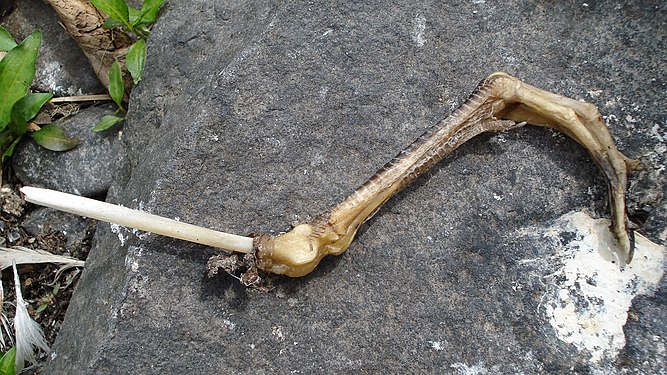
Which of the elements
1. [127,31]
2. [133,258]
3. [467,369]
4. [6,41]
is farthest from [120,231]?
[467,369]

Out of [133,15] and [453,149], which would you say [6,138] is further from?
[453,149]

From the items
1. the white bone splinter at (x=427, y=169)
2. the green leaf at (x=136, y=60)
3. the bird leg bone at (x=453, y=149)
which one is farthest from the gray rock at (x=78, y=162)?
the bird leg bone at (x=453, y=149)

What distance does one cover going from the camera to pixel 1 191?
2812mm

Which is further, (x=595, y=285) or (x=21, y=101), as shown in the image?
(x=21, y=101)

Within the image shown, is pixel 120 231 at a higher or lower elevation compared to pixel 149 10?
lower

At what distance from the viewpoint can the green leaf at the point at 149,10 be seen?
2609mm

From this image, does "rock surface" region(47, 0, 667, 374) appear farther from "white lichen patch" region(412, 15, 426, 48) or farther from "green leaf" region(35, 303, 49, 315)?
"green leaf" region(35, 303, 49, 315)

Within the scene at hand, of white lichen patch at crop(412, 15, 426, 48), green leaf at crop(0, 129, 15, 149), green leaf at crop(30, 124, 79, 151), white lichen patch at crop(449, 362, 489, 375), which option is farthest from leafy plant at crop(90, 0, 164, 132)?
white lichen patch at crop(449, 362, 489, 375)

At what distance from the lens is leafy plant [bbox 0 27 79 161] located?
2.61 meters

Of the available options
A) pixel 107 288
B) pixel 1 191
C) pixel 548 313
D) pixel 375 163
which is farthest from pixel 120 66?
pixel 548 313

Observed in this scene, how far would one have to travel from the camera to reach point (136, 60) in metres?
2.57

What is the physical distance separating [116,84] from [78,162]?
35 cm

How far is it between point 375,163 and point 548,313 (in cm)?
70

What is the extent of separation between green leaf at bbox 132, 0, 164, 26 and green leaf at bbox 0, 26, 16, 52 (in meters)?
0.55
